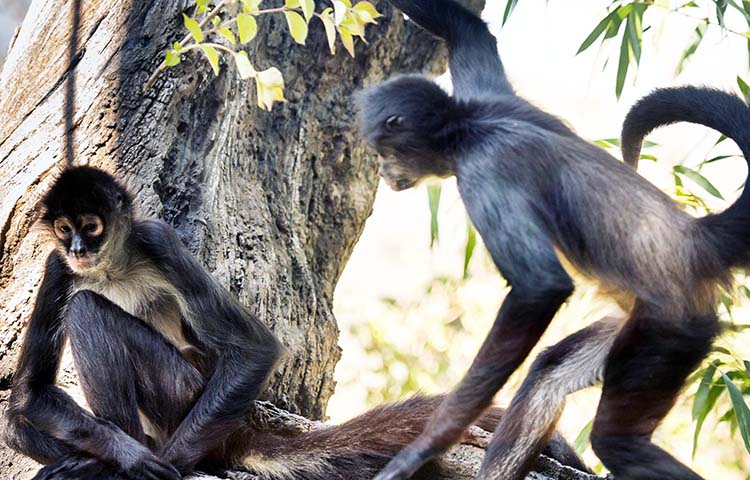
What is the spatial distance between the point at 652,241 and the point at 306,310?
2786 mm

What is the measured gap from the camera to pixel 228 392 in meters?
4.66

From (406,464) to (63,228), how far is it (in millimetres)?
2131

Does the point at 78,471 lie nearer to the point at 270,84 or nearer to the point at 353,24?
the point at 270,84

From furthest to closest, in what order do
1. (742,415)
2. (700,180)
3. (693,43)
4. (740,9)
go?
(693,43) → (700,180) → (740,9) → (742,415)

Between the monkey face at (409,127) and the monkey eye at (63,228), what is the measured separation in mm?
1534

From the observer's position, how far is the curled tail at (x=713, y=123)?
13.0 ft

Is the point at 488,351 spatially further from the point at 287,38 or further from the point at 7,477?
the point at 287,38

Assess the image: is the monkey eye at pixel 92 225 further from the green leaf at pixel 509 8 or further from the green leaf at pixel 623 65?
the green leaf at pixel 623 65

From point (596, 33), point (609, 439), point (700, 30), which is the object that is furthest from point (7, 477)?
point (700, 30)

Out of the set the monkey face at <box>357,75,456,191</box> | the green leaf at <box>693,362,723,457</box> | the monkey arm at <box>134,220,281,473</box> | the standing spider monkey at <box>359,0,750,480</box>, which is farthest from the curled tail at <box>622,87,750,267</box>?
the monkey arm at <box>134,220,281,473</box>

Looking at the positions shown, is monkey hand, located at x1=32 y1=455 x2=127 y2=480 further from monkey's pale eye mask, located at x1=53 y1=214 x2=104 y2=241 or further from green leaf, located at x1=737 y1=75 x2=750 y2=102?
green leaf, located at x1=737 y1=75 x2=750 y2=102

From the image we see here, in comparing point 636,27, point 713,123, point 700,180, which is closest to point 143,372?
point 713,123

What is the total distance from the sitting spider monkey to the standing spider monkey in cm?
89

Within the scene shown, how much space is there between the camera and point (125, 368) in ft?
14.8
